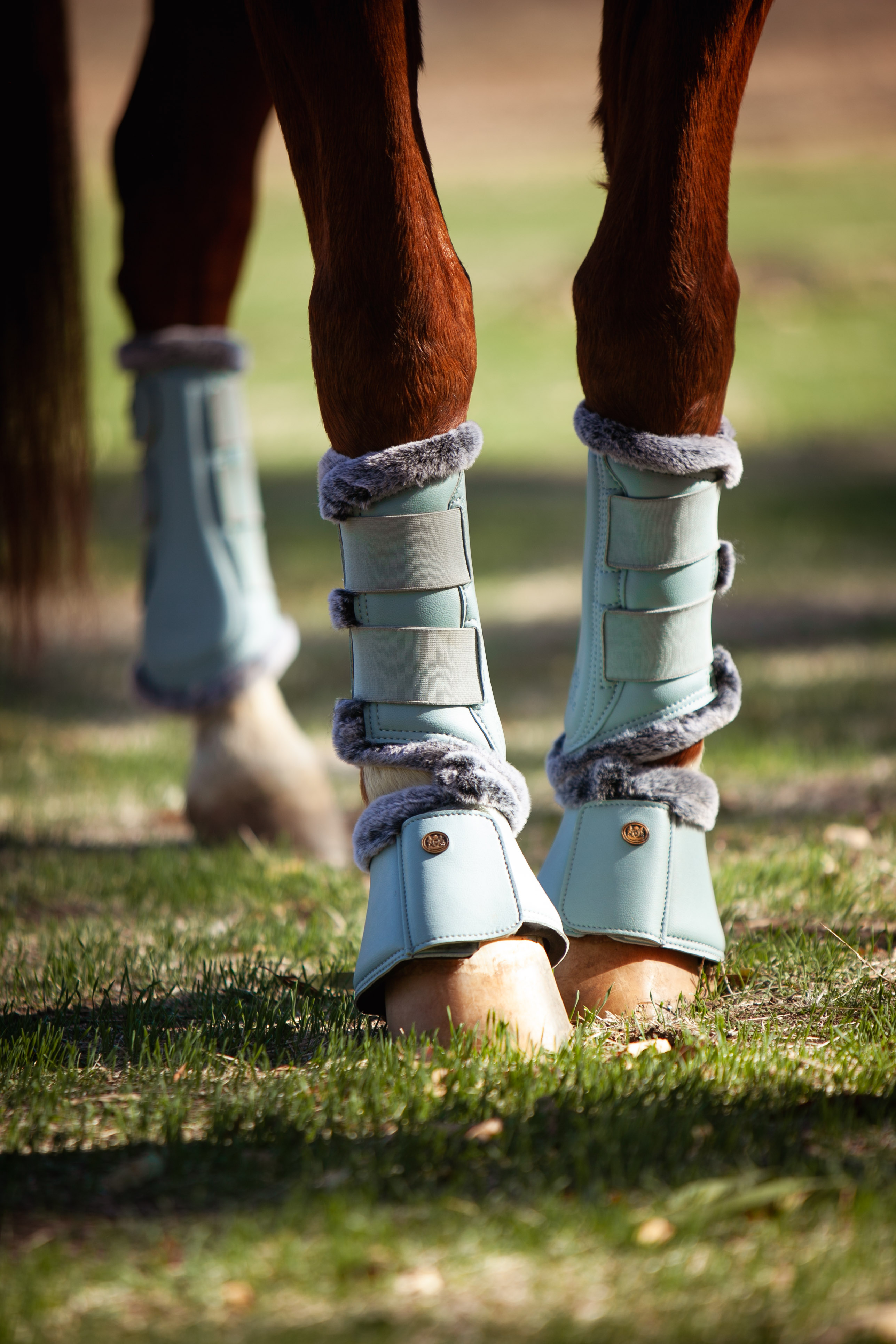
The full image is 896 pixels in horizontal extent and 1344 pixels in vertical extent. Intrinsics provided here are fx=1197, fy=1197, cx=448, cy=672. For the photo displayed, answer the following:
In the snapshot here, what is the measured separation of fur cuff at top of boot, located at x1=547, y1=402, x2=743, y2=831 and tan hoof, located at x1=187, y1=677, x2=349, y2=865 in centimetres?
105

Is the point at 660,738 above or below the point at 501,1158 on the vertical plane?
above

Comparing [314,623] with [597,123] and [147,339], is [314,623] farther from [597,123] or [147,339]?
[597,123]

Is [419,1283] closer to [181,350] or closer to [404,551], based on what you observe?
[404,551]

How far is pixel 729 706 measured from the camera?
4.97 ft

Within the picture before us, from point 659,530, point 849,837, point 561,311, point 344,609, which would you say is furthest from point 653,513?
point 561,311

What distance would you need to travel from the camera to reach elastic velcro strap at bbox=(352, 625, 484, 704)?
136 cm

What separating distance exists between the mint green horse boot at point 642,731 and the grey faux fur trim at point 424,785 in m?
0.14

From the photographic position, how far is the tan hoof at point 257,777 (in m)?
2.43

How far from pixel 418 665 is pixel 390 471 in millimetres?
218

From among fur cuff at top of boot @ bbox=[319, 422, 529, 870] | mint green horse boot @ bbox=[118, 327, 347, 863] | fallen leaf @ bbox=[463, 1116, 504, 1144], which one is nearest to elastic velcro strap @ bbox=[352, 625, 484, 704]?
fur cuff at top of boot @ bbox=[319, 422, 529, 870]

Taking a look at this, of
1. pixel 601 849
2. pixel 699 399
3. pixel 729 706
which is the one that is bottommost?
pixel 601 849

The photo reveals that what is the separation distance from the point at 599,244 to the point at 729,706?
584 millimetres

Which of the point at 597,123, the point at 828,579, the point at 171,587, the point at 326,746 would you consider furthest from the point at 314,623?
the point at 597,123

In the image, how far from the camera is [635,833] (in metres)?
1.45
